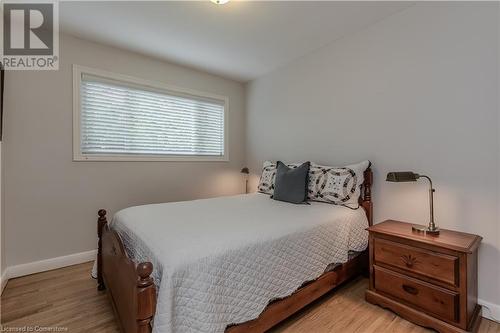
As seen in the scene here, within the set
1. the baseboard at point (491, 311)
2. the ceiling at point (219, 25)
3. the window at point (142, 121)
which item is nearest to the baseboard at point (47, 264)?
the window at point (142, 121)

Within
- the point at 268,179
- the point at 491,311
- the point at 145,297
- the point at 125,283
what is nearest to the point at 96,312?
the point at 125,283

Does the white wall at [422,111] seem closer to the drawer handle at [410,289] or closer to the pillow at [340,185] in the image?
the pillow at [340,185]

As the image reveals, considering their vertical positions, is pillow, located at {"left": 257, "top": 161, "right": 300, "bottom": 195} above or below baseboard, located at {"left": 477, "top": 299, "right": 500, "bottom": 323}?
above

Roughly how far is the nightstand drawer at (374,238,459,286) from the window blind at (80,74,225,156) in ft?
8.55

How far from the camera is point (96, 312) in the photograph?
1759 millimetres

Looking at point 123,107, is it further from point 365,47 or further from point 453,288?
point 453,288

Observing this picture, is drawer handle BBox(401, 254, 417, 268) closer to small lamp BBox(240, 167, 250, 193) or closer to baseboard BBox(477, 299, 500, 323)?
baseboard BBox(477, 299, 500, 323)

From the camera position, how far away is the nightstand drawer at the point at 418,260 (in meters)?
1.51

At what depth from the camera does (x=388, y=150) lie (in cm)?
224

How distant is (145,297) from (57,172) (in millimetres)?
2173

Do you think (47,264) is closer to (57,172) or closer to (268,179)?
(57,172)

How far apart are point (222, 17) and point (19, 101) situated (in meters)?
2.10

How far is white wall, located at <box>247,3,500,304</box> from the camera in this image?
1716 millimetres

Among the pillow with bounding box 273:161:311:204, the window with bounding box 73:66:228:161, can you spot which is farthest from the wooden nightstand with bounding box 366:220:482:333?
the window with bounding box 73:66:228:161
